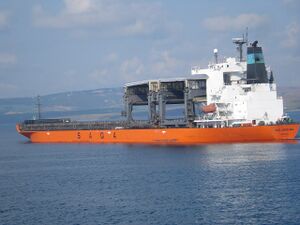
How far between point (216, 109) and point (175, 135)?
16.7 feet

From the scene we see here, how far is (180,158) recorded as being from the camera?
2002 inches

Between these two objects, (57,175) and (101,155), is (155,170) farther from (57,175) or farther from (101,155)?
(101,155)

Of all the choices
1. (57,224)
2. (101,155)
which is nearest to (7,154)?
(101,155)

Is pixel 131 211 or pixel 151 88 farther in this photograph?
pixel 151 88

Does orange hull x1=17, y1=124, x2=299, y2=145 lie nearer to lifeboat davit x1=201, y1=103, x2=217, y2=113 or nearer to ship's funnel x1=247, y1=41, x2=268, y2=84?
lifeboat davit x1=201, y1=103, x2=217, y2=113

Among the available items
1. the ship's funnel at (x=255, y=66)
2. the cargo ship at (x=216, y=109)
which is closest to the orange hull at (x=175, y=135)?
the cargo ship at (x=216, y=109)

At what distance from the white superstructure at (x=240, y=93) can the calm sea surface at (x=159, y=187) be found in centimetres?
397

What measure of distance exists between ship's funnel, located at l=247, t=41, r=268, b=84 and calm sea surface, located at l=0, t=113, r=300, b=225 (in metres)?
7.38

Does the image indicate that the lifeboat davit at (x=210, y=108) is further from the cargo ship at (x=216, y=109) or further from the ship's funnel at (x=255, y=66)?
the ship's funnel at (x=255, y=66)

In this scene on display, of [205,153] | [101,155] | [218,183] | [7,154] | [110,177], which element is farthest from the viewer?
[7,154]

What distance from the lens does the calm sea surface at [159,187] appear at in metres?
30.5

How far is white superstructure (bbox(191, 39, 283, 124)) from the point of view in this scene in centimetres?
5969

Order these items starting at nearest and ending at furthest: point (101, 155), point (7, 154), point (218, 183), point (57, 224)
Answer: point (57, 224) < point (218, 183) < point (101, 155) < point (7, 154)

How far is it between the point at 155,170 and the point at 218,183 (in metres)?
7.53
